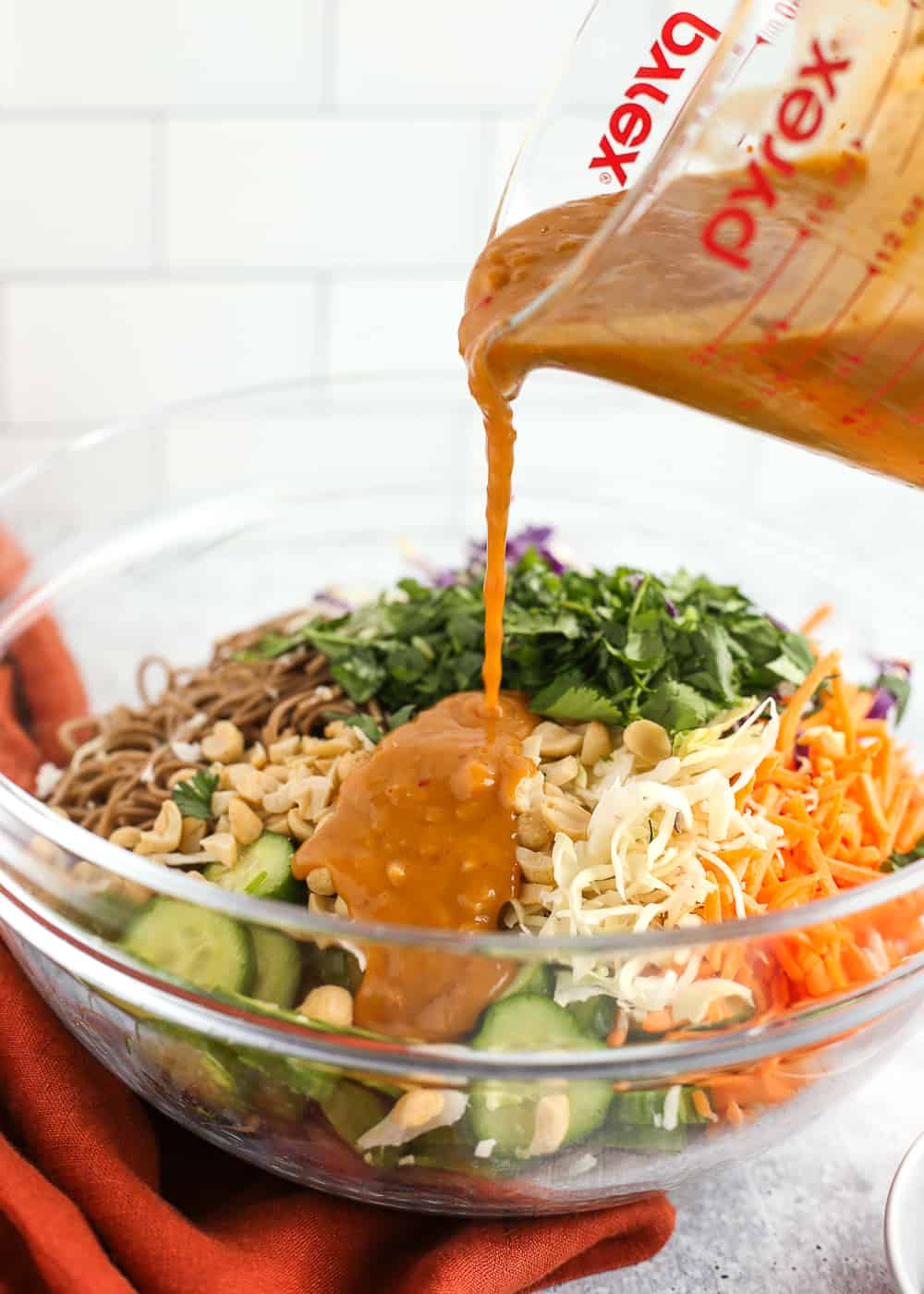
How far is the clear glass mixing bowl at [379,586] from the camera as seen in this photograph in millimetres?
1300

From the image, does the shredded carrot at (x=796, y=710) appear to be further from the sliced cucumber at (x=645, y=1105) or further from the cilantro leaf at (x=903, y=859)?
the sliced cucumber at (x=645, y=1105)

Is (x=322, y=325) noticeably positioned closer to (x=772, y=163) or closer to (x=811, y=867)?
(x=811, y=867)

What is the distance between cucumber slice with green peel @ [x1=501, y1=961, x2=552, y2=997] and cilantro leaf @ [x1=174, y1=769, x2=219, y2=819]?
0.59m

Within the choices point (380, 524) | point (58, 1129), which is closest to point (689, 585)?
point (380, 524)

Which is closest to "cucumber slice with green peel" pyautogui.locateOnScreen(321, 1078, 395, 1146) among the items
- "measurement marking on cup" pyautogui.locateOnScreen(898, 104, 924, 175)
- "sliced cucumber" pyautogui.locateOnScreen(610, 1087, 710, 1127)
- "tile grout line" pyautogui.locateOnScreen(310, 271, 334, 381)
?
"sliced cucumber" pyautogui.locateOnScreen(610, 1087, 710, 1127)

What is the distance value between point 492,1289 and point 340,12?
2437mm

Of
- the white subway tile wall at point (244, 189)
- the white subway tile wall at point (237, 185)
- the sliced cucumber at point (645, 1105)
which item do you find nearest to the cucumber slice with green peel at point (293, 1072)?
the sliced cucumber at point (645, 1105)

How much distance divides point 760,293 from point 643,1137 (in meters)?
0.79

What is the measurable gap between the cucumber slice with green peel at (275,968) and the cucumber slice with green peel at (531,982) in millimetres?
188

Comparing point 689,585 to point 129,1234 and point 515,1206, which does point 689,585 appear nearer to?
point 515,1206

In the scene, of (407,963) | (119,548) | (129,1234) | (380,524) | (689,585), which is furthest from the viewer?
(380,524)

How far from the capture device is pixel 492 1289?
1.40 m

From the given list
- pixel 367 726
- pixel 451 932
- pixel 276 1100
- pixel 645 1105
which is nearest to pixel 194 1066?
pixel 276 1100

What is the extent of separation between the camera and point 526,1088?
1.30 meters
